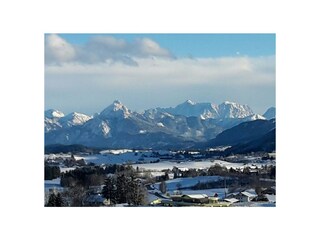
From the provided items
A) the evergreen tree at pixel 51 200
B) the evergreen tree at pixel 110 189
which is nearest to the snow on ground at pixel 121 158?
the evergreen tree at pixel 110 189

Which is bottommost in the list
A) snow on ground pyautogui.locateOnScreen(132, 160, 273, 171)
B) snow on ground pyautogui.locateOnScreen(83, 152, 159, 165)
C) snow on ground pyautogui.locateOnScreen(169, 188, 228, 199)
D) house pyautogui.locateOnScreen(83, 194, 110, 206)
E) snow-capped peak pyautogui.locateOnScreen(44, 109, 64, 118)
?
house pyautogui.locateOnScreen(83, 194, 110, 206)

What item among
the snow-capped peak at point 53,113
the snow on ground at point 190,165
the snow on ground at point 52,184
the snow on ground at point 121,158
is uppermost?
the snow-capped peak at point 53,113

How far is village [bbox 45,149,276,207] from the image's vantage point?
8062 mm

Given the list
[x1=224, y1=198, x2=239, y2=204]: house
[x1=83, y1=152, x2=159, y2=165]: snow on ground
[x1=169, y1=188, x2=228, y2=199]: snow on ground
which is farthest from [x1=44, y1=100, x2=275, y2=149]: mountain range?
[x1=224, y1=198, x2=239, y2=204]: house

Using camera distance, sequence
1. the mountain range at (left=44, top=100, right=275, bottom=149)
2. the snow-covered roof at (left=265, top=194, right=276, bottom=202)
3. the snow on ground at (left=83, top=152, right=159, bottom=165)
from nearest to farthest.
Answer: the snow-covered roof at (left=265, top=194, right=276, bottom=202) < the mountain range at (left=44, top=100, right=275, bottom=149) < the snow on ground at (left=83, top=152, right=159, bottom=165)

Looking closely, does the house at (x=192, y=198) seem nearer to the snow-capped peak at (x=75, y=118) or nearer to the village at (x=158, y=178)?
the village at (x=158, y=178)

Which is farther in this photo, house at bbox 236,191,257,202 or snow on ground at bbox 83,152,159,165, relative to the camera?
snow on ground at bbox 83,152,159,165

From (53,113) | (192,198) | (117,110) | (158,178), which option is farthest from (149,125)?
(53,113)

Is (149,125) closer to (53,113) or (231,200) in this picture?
(53,113)

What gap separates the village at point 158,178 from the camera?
8.06m

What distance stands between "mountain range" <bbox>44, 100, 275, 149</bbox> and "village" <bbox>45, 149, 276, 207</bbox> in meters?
0.17

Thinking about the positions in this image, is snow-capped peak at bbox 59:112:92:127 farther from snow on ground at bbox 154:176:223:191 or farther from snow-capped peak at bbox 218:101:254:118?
snow-capped peak at bbox 218:101:254:118
